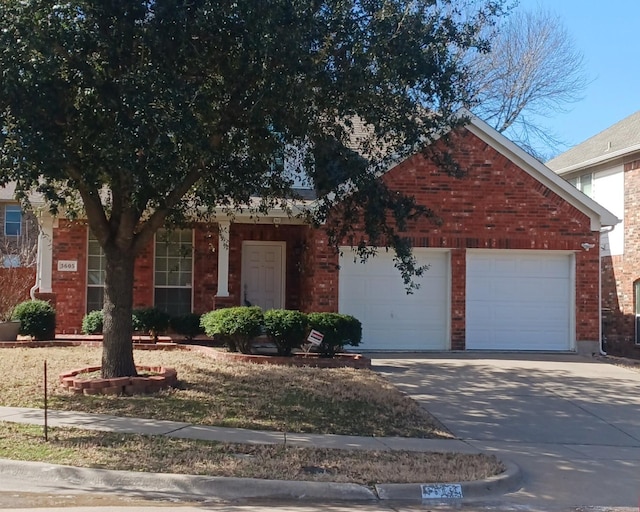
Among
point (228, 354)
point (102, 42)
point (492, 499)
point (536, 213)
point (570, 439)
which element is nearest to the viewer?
point (492, 499)

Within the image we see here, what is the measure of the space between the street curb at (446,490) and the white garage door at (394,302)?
902 cm

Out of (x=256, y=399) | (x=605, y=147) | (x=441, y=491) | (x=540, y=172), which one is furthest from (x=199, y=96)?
(x=605, y=147)

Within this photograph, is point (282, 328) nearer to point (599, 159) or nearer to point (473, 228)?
point (473, 228)

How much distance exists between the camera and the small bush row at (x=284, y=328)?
1332 cm

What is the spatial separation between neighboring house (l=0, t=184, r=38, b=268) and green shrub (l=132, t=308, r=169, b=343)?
7.54 m

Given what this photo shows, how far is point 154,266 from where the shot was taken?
A: 17062 mm

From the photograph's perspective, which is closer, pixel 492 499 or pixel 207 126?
pixel 492 499

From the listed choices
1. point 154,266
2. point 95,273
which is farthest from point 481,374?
point 95,273

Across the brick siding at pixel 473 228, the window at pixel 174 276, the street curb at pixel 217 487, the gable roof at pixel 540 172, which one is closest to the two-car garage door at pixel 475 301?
the brick siding at pixel 473 228

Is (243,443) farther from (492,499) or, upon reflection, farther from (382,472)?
(492,499)

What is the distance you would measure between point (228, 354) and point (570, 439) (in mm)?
6467

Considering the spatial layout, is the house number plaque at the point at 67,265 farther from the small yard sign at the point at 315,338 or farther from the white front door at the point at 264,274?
the small yard sign at the point at 315,338

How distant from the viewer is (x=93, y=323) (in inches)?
612

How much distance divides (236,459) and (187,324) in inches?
332
